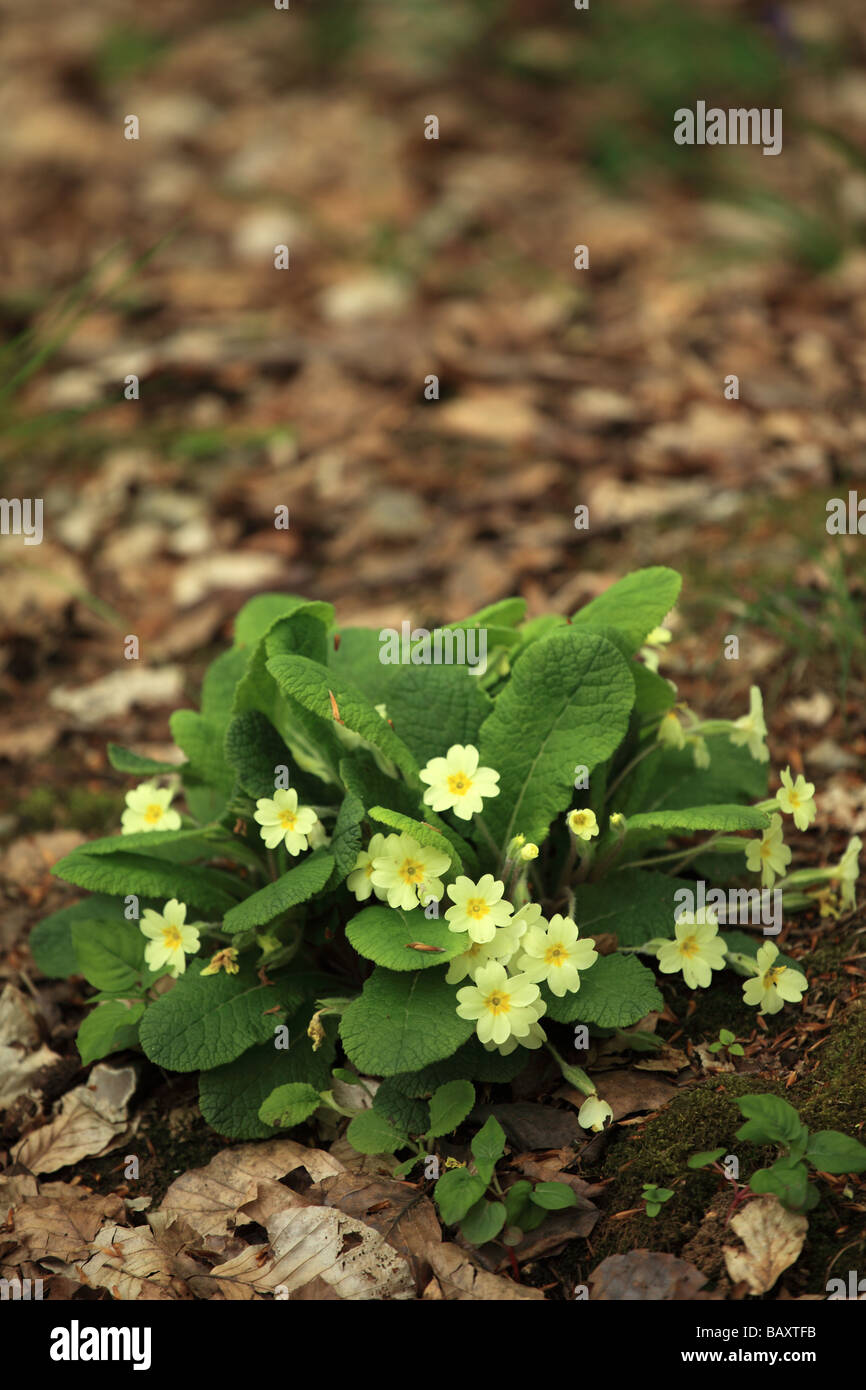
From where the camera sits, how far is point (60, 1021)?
110 inches

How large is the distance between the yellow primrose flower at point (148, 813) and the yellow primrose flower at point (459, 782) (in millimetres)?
669

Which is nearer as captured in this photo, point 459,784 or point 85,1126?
point 459,784

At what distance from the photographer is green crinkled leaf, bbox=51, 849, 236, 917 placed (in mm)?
2414

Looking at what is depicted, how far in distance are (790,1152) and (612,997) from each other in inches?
15.7

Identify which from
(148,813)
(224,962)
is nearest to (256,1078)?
(224,962)

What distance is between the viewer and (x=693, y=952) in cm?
228

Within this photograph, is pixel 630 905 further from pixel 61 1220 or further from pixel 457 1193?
pixel 61 1220

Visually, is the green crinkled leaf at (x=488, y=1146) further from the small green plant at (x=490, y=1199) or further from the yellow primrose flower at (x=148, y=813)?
the yellow primrose flower at (x=148, y=813)

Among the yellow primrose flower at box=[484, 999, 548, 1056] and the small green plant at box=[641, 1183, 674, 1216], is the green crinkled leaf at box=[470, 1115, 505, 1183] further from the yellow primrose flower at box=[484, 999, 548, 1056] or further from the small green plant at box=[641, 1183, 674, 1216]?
the small green plant at box=[641, 1183, 674, 1216]

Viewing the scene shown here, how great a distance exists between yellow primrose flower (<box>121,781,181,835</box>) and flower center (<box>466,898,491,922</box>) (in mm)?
764

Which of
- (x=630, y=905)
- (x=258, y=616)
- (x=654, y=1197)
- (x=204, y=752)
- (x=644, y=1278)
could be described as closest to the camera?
(x=644, y=1278)

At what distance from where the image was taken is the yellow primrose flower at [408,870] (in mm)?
2186

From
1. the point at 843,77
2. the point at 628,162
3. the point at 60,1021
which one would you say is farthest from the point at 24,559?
the point at 843,77
